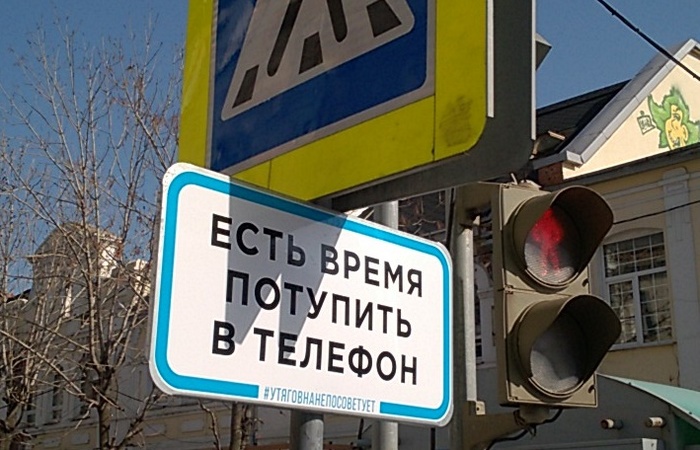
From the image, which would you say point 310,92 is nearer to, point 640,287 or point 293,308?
point 293,308

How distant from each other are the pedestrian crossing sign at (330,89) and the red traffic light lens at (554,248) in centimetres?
176

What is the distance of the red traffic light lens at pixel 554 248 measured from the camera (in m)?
4.13

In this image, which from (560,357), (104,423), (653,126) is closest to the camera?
(560,357)

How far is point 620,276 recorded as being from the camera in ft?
53.0

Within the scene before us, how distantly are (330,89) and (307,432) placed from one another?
2.69ft

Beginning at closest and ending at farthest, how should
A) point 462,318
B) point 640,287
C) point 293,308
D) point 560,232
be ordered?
point 293,308
point 560,232
point 462,318
point 640,287

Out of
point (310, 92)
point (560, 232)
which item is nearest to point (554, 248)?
point (560, 232)

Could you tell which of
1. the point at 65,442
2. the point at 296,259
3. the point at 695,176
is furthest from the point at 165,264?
the point at 65,442

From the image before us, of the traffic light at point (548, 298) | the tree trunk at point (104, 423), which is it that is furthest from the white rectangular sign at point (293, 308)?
the tree trunk at point (104, 423)

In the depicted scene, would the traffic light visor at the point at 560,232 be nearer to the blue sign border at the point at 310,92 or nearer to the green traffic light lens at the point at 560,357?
the green traffic light lens at the point at 560,357

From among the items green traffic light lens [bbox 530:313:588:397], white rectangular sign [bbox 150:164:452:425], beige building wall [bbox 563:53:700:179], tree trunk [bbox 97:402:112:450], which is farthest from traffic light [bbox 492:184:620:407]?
beige building wall [bbox 563:53:700:179]

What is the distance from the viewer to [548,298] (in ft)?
13.5

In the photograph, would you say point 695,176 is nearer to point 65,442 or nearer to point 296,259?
point 296,259

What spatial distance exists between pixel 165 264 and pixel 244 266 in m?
0.20
